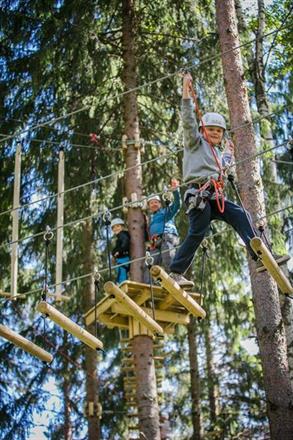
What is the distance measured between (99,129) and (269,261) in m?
5.58

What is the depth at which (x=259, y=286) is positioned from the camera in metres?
6.11

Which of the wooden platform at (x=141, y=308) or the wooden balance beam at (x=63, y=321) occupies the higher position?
the wooden platform at (x=141, y=308)

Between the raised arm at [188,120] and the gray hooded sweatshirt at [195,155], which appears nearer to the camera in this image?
the raised arm at [188,120]

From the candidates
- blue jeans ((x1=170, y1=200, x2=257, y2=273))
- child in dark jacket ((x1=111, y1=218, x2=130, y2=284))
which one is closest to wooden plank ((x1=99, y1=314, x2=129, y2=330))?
child in dark jacket ((x1=111, y1=218, x2=130, y2=284))

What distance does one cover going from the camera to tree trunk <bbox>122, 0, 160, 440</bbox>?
7883 millimetres

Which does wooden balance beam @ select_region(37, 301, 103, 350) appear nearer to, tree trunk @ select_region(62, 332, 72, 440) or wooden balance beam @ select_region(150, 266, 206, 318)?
wooden balance beam @ select_region(150, 266, 206, 318)

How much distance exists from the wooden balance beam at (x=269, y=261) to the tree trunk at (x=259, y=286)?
98cm

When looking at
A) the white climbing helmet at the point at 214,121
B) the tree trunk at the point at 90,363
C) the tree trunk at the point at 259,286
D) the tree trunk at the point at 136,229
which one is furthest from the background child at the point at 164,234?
the tree trunk at the point at 90,363

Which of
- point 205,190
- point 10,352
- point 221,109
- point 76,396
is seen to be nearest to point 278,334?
point 205,190

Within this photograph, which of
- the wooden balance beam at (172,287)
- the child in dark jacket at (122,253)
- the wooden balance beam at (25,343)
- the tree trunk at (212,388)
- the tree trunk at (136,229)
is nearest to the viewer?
the wooden balance beam at (172,287)

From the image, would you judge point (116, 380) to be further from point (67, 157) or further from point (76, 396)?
point (67, 157)

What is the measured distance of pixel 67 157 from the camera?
32.7 feet

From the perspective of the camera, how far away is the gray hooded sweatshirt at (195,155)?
5.30 m

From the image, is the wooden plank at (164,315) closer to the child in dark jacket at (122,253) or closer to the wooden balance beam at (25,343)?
the child in dark jacket at (122,253)
